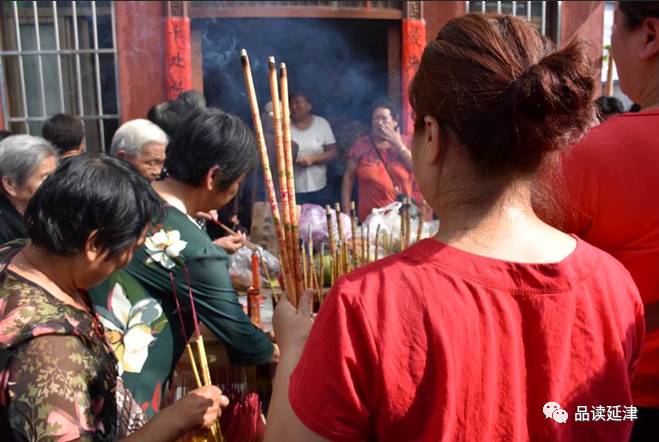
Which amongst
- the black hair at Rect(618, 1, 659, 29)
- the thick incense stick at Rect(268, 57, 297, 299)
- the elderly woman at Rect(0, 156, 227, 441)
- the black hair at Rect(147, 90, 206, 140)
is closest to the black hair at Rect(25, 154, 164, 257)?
the elderly woman at Rect(0, 156, 227, 441)

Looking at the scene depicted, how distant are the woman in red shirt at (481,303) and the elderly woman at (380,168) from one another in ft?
12.5

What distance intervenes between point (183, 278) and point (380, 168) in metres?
3.08

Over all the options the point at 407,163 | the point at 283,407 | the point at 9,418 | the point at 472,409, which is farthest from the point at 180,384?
the point at 407,163

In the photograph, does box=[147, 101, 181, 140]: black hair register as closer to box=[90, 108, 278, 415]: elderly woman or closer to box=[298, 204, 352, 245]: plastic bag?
box=[298, 204, 352, 245]: plastic bag

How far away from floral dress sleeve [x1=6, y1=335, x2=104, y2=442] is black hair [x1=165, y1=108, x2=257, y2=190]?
969 millimetres

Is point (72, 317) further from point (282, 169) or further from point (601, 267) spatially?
point (601, 267)

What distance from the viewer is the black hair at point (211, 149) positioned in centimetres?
216

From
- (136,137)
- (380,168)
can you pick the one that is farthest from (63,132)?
(380,168)

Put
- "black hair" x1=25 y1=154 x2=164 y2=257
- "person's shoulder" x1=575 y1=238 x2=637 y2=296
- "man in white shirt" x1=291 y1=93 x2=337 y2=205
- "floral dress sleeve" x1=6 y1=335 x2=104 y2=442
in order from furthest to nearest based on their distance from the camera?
"man in white shirt" x1=291 y1=93 x2=337 y2=205
"black hair" x1=25 y1=154 x2=164 y2=257
"floral dress sleeve" x1=6 y1=335 x2=104 y2=442
"person's shoulder" x1=575 y1=238 x2=637 y2=296

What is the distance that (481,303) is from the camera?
3.12ft

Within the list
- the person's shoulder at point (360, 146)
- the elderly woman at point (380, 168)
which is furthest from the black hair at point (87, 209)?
the person's shoulder at point (360, 146)

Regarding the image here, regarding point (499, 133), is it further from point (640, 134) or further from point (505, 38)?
point (640, 134)

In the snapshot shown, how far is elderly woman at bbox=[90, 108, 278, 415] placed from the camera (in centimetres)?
199

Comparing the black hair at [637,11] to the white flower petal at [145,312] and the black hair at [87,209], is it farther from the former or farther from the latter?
the white flower petal at [145,312]
